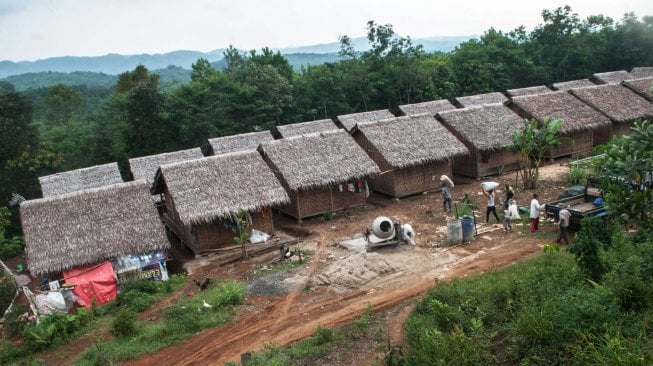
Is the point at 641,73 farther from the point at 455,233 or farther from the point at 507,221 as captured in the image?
the point at 455,233

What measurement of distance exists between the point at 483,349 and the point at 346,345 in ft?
9.16

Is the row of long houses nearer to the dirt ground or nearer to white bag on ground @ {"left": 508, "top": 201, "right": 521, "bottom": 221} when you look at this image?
the dirt ground

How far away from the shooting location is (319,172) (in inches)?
745

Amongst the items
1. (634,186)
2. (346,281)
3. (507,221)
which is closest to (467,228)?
(507,221)

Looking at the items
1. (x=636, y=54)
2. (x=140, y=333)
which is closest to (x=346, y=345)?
(x=140, y=333)

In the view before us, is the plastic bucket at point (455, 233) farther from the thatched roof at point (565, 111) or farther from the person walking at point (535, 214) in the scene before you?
the thatched roof at point (565, 111)

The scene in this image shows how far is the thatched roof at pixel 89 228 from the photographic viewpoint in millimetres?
14484

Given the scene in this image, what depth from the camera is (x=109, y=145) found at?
105 feet

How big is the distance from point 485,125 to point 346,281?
1308cm

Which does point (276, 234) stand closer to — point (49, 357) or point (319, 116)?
point (49, 357)

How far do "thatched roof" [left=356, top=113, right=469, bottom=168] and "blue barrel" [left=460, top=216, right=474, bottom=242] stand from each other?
227 inches

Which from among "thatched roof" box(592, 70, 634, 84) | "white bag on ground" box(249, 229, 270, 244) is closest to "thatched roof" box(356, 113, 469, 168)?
"white bag on ground" box(249, 229, 270, 244)

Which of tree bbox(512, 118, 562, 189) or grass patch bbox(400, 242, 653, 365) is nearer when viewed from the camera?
grass patch bbox(400, 242, 653, 365)

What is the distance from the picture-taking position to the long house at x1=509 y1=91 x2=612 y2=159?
23.6 m
